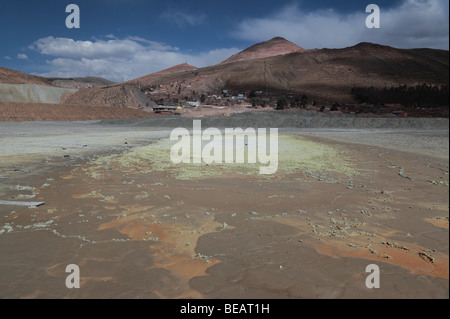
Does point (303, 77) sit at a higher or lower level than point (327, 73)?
lower

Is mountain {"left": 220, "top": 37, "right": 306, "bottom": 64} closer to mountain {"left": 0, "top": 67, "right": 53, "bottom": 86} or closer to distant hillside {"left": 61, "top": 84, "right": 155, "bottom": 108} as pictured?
distant hillside {"left": 61, "top": 84, "right": 155, "bottom": 108}

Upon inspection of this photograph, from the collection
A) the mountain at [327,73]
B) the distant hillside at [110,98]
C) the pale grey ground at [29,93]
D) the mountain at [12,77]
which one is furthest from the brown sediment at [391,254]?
the mountain at [12,77]

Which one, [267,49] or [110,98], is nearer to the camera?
[110,98]

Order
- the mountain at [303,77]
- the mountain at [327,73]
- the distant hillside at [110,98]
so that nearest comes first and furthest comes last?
1. the mountain at [327,73]
2. the mountain at [303,77]
3. the distant hillside at [110,98]

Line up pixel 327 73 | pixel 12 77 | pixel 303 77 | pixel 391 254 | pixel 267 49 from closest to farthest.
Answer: pixel 391 254
pixel 327 73
pixel 12 77
pixel 303 77
pixel 267 49

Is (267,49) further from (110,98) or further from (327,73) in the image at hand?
(110,98)

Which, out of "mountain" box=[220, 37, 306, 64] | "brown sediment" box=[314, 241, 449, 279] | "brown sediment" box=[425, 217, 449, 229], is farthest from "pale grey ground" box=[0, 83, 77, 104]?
"mountain" box=[220, 37, 306, 64]

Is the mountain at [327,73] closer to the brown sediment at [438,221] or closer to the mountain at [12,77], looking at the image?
the mountain at [12,77]

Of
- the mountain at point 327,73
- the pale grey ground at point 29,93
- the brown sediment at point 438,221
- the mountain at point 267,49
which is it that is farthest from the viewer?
the mountain at point 267,49

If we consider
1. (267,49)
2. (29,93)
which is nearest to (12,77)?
(29,93)
